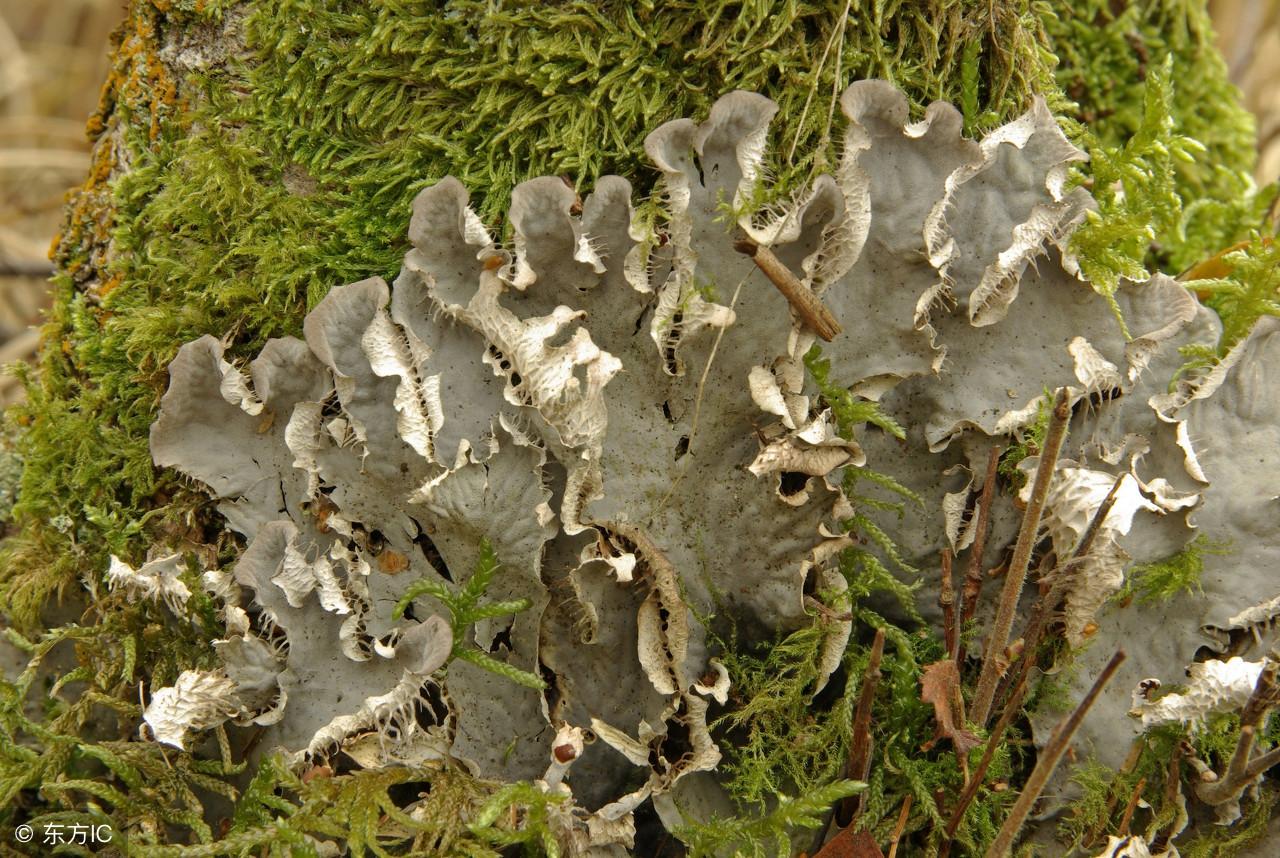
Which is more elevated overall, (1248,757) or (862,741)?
(1248,757)

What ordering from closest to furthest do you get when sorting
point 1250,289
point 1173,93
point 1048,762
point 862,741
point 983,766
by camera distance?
point 1048,762 < point 983,766 < point 862,741 < point 1250,289 < point 1173,93

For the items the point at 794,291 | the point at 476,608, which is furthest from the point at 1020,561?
the point at 476,608

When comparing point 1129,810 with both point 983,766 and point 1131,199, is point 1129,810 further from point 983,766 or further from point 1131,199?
point 1131,199

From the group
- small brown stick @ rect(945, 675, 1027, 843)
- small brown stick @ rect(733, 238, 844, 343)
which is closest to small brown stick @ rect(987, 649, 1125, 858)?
small brown stick @ rect(945, 675, 1027, 843)

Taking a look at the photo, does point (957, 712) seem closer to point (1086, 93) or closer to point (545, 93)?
point (545, 93)

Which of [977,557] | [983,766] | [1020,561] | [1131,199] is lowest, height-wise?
[983,766]

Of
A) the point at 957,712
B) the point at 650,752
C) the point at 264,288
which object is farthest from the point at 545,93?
the point at 957,712

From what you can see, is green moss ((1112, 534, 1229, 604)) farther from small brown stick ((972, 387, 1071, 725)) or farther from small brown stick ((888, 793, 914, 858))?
small brown stick ((888, 793, 914, 858))

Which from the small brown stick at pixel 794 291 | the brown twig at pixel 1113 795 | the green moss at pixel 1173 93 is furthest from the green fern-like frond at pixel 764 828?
the green moss at pixel 1173 93
